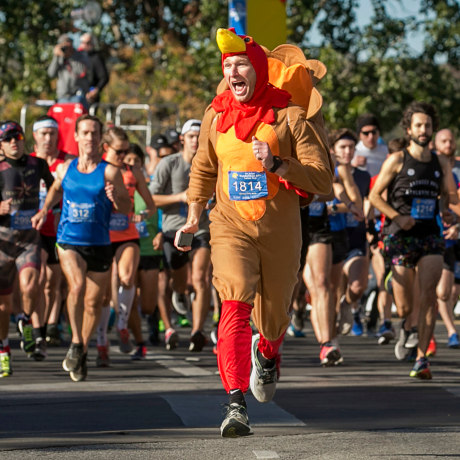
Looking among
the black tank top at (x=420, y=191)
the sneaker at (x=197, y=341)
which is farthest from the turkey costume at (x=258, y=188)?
the sneaker at (x=197, y=341)

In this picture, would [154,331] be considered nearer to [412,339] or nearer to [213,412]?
[412,339]

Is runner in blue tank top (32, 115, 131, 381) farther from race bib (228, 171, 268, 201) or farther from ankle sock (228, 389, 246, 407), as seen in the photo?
ankle sock (228, 389, 246, 407)

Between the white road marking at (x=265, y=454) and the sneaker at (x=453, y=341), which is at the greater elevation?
the white road marking at (x=265, y=454)

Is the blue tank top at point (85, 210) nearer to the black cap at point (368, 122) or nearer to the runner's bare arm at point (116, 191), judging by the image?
the runner's bare arm at point (116, 191)

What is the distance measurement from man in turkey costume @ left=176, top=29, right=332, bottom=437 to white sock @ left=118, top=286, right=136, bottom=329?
4.74 metres

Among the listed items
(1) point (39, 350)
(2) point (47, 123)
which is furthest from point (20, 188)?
(2) point (47, 123)

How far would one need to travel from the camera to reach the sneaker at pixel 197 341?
41.9ft

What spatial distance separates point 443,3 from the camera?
30578 millimetres

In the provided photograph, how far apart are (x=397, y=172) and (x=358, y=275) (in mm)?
3534

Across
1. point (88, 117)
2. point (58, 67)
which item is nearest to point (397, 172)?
point (88, 117)

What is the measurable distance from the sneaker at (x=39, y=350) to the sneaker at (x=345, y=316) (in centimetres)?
355

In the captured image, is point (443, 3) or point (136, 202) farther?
point (443, 3)

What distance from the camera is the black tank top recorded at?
34.7 feet

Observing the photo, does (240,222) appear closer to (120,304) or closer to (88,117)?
(88,117)
